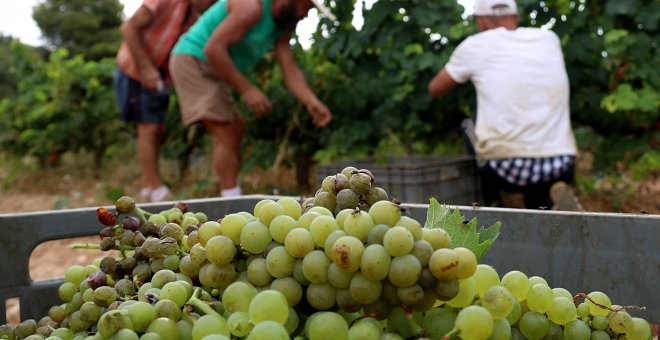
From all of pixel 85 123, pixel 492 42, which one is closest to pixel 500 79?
pixel 492 42

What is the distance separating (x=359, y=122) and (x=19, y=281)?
121 inches

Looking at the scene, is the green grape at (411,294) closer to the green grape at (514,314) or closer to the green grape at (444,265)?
the green grape at (444,265)

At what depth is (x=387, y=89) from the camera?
4129 millimetres

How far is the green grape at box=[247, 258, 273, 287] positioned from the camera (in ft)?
2.26

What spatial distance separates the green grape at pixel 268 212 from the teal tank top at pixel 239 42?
283 cm

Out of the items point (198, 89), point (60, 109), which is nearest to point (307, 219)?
→ point (198, 89)

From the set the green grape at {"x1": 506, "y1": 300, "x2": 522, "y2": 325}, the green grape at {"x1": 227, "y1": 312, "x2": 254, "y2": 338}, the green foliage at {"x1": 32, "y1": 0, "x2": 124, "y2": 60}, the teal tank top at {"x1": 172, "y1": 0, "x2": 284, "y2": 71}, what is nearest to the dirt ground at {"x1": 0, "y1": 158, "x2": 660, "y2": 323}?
the teal tank top at {"x1": 172, "y1": 0, "x2": 284, "y2": 71}

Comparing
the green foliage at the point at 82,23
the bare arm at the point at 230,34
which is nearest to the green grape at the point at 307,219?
the bare arm at the point at 230,34

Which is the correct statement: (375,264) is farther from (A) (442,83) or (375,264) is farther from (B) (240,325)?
(A) (442,83)

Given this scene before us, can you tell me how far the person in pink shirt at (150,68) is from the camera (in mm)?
3984

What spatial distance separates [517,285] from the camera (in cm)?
78

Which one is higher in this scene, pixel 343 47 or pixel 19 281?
pixel 343 47

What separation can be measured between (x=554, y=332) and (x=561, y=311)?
3 centimetres

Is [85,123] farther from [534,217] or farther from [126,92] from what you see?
[534,217]
